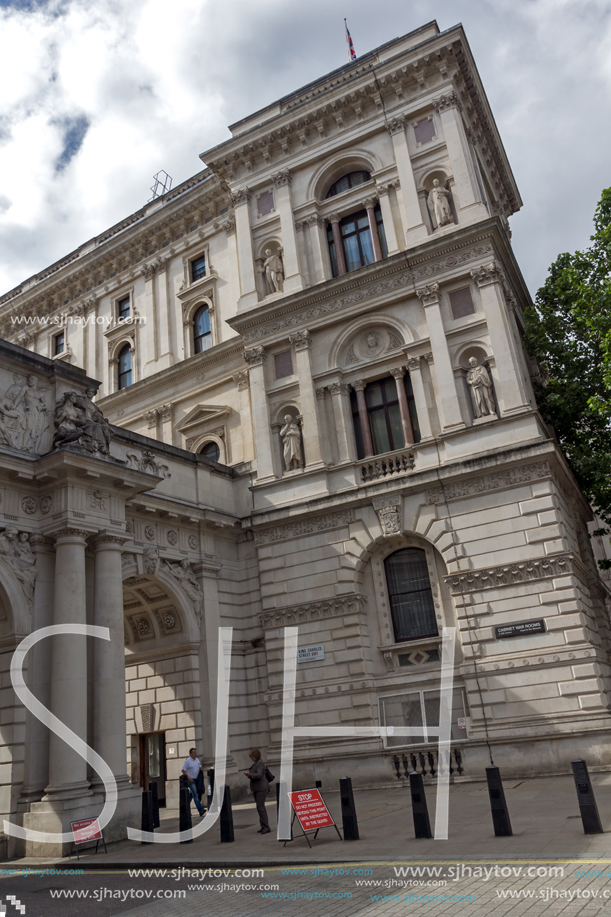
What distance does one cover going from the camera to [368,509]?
920 inches

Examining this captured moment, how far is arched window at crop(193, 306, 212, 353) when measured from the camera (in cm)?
3195

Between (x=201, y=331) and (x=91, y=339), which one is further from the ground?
(x=91, y=339)

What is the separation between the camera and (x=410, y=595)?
2269 cm

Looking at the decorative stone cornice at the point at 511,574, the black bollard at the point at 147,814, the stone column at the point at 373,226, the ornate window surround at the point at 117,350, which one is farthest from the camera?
the ornate window surround at the point at 117,350

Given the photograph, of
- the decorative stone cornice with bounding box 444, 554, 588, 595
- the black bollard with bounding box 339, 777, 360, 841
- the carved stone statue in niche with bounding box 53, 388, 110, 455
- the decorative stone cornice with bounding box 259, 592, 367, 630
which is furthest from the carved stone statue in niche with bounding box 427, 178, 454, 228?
the black bollard with bounding box 339, 777, 360, 841

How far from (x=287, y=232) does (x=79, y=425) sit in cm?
1339

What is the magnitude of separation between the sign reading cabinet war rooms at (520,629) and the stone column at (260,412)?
969 cm

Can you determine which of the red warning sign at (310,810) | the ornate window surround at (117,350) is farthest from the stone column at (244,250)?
the red warning sign at (310,810)

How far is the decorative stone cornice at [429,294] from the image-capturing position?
24109 millimetres

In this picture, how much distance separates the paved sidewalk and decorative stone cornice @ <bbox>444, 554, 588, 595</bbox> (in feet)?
17.3

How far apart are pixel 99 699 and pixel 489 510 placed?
12179 mm

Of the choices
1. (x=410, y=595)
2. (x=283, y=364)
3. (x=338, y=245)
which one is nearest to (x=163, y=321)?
(x=283, y=364)

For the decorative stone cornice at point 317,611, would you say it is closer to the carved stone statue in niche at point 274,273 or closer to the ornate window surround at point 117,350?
the carved stone statue in niche at point 274,273

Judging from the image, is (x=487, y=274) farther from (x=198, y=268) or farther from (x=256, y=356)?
(x=198, y=268)
